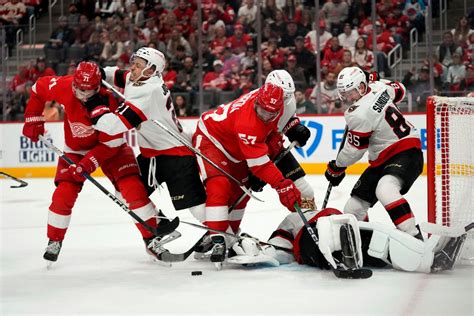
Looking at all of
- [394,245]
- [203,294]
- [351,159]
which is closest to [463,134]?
[351,159]

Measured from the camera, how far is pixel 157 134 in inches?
168

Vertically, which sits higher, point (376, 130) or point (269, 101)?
point (269, 101)

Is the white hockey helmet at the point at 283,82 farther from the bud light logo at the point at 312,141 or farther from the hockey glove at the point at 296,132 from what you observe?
the bud light logo at the point at 312,141

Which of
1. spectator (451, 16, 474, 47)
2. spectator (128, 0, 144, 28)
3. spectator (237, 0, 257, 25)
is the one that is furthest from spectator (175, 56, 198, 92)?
spectator (451, 16, 474, 47)

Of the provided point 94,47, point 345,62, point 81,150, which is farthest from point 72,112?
point 94,47

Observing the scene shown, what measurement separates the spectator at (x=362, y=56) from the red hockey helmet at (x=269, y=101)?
16.2ft

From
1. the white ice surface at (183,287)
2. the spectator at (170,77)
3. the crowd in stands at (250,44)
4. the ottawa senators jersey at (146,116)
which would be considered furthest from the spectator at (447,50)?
the ottawa senators jersey at (146,116)

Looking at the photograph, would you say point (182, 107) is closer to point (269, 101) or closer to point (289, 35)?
point (289, 35)

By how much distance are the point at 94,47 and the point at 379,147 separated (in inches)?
241

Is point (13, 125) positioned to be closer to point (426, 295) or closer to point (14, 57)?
point (14, 57)

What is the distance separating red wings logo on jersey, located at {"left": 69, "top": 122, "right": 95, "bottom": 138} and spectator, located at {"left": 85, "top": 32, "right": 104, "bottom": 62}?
18.5 feet

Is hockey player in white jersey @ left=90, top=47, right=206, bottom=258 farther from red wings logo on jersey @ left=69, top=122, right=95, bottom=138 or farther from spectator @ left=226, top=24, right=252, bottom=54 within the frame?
spectator @ left=226, top=24, right=252, bottom=54

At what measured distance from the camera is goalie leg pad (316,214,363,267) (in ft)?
12.1

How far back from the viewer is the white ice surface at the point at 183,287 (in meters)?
3.18
